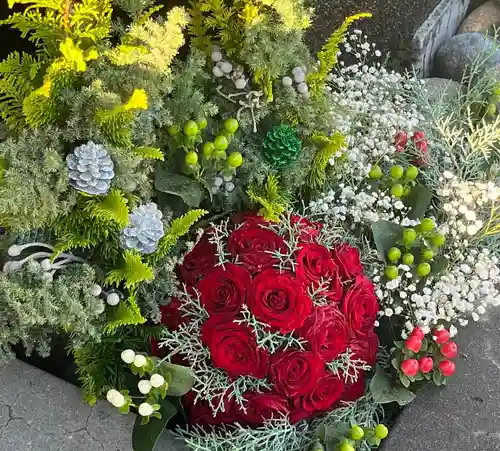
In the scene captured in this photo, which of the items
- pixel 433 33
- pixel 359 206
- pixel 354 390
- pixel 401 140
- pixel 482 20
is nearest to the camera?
pixel 354 390

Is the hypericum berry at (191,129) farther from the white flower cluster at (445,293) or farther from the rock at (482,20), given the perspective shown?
the rock at (482,20)

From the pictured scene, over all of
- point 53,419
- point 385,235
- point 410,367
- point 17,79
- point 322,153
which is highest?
point 17,79

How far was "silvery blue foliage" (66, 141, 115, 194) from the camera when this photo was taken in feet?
2.73

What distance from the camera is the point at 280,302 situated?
3.04 ft

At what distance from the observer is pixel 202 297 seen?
97 cm

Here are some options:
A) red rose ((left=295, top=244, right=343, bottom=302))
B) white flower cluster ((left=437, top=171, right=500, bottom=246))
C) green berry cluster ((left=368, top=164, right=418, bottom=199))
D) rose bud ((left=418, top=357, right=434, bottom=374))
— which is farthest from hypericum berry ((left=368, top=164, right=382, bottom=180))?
rose bud ((left=418, top=357, right=434, bottom=374))

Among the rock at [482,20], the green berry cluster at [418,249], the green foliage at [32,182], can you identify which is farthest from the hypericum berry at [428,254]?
the rock at [482,20]

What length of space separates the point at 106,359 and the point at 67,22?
0.48 m

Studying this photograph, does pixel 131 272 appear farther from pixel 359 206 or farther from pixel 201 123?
pixel 359 206

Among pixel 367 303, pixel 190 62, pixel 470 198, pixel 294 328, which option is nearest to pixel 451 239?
pixel 470 198

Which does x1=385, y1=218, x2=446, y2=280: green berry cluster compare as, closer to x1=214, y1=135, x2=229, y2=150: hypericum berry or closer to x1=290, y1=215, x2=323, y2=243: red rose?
x1=290, y1=215, x2=323, y2=243: red rose

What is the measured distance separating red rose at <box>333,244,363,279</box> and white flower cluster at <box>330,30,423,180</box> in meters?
0.16

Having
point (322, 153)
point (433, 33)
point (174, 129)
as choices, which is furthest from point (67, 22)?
point (433, 33)

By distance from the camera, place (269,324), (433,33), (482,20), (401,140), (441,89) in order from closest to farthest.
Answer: (269,324) < (401,140) < (441,89) < (433,33) < (482,20)
